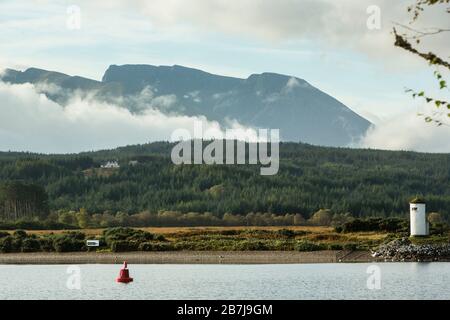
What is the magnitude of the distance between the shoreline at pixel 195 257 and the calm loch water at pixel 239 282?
810 centimetres

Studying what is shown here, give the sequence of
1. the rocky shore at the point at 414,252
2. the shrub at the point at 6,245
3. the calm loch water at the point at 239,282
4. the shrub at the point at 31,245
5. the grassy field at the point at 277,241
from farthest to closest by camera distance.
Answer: the shrub at the point at 6,245 < the shrub at the point at 31,245 < the grassy field at the point at 277,241 < the rocky shore at the point at 414,252 < the calm loch water at the point at 239,282

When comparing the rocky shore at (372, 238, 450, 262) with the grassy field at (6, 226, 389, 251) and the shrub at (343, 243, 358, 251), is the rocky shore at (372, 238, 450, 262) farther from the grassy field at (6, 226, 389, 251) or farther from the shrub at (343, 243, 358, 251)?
the grassy field at (6, 226, 389, 251)

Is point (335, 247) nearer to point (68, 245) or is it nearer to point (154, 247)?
point (154, 247)

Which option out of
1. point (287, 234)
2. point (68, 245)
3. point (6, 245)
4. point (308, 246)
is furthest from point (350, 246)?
point (6, 245)

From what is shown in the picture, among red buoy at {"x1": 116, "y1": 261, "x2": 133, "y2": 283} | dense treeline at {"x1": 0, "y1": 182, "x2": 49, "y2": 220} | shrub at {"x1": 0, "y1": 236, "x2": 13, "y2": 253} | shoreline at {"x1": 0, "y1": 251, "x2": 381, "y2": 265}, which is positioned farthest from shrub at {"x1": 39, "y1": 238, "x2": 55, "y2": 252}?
dense treeline at {"x1": 0, "y1": 182, "x2": 49, "y2": 220}

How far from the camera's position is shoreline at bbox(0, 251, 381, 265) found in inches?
3777

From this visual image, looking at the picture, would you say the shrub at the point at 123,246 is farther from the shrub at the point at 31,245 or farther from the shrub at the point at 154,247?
the shrub at the point at 31,245

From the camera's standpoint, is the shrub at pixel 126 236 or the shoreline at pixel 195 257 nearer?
the shoreline at pixel 195 257

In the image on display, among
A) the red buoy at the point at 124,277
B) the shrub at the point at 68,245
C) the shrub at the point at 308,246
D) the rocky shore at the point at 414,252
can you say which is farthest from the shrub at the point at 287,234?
the red buoy at the point at 124,277

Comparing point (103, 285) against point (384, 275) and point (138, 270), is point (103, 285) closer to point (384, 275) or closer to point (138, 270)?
point (138, 270)

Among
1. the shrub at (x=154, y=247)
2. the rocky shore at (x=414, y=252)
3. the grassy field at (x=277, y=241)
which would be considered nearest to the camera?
the rocky shore at (x=414, y=252)

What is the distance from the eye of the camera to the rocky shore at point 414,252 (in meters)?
92.8

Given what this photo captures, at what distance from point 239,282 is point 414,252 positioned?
104ft

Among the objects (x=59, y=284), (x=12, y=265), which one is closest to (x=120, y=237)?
(x=12, y=265)
